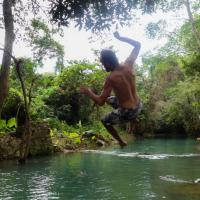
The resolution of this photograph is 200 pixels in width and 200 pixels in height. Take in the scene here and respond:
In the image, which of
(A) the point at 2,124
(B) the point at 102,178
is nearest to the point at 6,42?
(B) the point at 102,178

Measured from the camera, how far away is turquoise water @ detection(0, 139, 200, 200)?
38.8 feet

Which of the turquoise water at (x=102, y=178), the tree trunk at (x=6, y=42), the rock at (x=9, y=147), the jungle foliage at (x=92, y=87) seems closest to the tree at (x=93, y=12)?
the jungle foliage at (x=92, y=87)

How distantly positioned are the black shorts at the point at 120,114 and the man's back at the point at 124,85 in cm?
7

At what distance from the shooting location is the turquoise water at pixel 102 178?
11.8 m

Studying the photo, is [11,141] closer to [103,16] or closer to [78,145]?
[78,145]

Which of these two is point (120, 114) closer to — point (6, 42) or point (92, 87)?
point (6, 42)

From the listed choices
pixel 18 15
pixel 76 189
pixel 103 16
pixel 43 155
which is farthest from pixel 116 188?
pixel 43 155

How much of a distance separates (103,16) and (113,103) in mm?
1294

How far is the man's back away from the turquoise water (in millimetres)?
6971

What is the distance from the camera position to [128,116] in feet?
16.4

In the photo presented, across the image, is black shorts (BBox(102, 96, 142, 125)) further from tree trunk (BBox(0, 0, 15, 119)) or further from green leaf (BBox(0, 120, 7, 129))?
green leaf (BBox(0, 120, 7, 129))

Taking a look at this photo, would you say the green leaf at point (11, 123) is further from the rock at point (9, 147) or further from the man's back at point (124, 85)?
the man's back at point (124, 85)

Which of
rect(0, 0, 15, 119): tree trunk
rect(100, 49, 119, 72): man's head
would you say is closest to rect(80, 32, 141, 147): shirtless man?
rect(100, 49, 119, 72): man's head

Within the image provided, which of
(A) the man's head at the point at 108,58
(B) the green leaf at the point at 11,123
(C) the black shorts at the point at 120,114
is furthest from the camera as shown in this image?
(B) the green leaf at the point at 11,123
